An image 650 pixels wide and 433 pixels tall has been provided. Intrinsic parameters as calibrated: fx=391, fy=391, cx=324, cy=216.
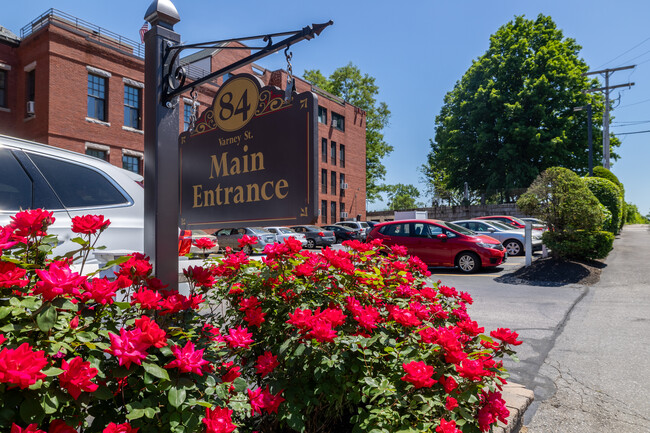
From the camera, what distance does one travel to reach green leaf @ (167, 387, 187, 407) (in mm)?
1185

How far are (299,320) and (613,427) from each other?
2.82 m

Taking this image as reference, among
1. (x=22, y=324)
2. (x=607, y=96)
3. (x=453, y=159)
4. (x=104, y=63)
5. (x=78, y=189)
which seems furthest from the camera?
(x=453, y=159)

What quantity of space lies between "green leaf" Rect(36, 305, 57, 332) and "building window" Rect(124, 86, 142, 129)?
926 inches

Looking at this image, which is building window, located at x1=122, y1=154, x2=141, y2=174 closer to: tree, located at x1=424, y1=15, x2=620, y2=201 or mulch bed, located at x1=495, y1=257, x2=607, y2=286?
mulch bed, located at x1=495, y1=257, x2=607, y2=286

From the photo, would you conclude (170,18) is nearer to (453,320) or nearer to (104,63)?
(453,320)

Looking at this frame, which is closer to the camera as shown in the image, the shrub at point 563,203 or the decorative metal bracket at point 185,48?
the decorative metal bracket at point 185,48

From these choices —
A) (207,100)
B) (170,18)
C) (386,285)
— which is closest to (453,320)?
(386,285)

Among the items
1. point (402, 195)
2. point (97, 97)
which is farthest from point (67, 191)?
point (402, 195)

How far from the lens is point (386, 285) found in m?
2.83

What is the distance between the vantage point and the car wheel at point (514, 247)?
15.5 meters

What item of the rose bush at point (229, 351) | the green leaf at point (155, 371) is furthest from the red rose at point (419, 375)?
the green leaf at point (155, 371)

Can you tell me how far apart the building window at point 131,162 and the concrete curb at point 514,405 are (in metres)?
22.4

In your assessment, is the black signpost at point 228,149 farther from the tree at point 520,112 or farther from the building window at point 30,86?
the tree at point 520,112

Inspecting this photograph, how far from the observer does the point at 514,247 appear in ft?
51.1
